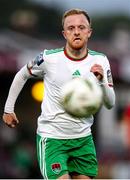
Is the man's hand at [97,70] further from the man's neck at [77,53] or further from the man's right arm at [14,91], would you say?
the man's right arm at [14,91]

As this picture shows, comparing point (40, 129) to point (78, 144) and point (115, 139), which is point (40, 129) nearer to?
point (78, 144)

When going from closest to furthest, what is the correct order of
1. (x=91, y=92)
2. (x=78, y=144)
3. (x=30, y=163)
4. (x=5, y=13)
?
1. (x=91, y=92)
2. (x=78, y=144)
3. (x=30, y=163)
4. (x=5, y=13)

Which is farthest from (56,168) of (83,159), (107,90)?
(107,90)

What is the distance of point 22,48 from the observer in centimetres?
2695

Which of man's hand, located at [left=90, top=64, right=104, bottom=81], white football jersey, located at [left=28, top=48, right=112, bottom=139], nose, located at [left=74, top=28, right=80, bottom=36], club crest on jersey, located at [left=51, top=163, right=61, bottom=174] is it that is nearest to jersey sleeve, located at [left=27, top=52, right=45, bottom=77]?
white football jersey, located at [left=28, top=48, right=112, bottom=139]

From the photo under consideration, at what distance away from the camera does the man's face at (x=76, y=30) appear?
1113cm

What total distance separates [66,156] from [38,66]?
1.07 m

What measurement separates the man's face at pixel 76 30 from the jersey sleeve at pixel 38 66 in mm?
369

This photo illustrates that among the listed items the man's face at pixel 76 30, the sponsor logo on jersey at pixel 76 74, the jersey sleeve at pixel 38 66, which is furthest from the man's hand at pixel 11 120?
the man's face at pixel 76 30

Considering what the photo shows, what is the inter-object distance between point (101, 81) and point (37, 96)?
16.2m

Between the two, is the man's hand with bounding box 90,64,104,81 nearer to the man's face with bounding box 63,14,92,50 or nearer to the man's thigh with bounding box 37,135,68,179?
the man's face with bounding box 63,14,92,50

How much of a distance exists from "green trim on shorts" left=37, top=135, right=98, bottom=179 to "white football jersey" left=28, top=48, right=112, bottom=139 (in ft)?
0.26

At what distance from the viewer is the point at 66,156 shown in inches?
444

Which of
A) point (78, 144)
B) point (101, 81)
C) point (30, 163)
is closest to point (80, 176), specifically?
A: point (78, 144)
